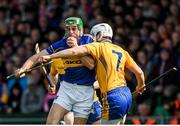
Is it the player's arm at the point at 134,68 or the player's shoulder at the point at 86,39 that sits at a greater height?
the player's shoulder at the point at 86,39

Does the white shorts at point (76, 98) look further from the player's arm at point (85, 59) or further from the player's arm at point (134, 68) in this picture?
the player's arm at point (134, 68)

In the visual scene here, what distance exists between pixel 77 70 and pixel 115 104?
953 mm

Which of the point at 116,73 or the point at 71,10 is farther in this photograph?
the point at 71,10

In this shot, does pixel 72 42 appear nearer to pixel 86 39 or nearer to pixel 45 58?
pixel 86 39

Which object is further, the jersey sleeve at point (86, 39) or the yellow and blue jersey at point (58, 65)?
the yellow and blue jersey at point (58, 65)

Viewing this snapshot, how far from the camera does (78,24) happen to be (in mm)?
13891

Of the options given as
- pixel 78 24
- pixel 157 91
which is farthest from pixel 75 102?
pixel 157 91

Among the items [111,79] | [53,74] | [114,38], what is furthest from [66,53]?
[114,38]

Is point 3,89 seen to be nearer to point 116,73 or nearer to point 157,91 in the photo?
point 157,91

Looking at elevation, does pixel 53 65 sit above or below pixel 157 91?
above

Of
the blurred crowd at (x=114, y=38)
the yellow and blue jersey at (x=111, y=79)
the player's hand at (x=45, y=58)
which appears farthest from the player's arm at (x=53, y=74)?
the blurred crowd at (x=114, y=38)

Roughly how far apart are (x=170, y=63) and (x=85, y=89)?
4134 mm

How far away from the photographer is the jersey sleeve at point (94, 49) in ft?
43.0

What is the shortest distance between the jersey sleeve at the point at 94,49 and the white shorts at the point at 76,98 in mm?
977
